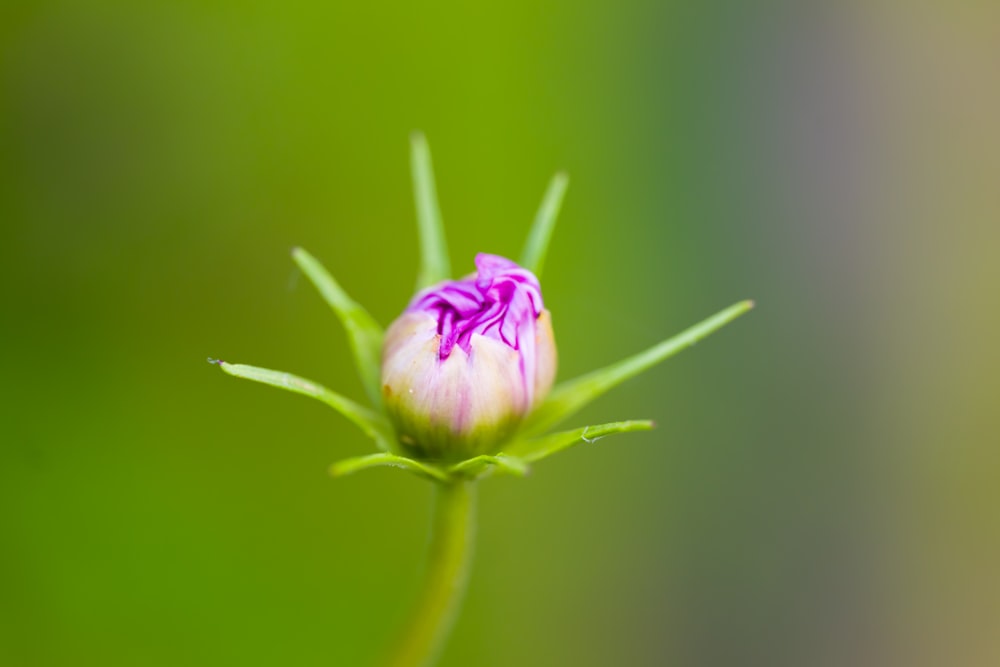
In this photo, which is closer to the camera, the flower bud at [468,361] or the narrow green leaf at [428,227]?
the flower bud at [468,361]

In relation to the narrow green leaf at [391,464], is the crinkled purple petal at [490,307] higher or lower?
higher

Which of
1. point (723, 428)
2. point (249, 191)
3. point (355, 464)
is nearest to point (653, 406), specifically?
point (723, 428)

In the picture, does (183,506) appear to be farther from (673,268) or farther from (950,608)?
(950,608)

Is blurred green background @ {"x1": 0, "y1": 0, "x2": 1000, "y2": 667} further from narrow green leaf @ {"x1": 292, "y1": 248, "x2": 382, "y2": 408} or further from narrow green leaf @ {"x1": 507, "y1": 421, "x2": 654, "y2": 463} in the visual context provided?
narrow green leaf @ {"x1": 507, "y1": 421, "x2": 654, "y2": 463}

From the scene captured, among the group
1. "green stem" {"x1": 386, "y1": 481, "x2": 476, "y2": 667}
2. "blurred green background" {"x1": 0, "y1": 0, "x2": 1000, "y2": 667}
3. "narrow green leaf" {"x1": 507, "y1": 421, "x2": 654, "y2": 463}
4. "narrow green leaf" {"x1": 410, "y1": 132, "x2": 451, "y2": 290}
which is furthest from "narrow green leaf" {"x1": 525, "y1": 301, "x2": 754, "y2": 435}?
"blurred green background" {"x1": 0, "y1": 0, "x2": 1000, "y2": 667}

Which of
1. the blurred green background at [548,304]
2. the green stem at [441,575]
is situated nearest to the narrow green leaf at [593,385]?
the green stem at [441,575]

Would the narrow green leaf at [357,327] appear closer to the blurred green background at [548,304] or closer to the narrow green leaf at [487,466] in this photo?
the narrow green leaf at [487,466]
